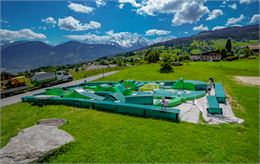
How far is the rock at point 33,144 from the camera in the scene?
7383 millimetres

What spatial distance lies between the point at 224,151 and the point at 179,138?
199 cm

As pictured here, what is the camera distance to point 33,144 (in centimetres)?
812

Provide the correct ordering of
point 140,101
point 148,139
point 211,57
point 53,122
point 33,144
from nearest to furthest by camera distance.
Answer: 1. point 33,144
2. point 148,139
3. point 53,122
4. point 140,101
5. point 211,57

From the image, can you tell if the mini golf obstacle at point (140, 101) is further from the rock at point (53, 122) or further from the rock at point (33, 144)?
the rock at point (33, 144)

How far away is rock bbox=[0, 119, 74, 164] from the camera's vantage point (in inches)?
291

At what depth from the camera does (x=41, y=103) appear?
17.5 meters

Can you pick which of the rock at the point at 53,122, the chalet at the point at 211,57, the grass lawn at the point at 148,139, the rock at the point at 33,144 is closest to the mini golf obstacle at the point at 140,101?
the grass lawn at the point at 148,139

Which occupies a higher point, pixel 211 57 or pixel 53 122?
pixel 211 57

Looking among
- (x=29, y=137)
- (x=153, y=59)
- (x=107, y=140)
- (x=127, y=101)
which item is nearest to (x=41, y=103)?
(x=127, y=101)

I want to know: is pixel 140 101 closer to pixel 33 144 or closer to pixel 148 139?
pixel 148 139

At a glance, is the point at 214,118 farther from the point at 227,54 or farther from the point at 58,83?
the point at 227,54

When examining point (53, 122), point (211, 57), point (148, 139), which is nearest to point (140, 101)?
point (148, 139)

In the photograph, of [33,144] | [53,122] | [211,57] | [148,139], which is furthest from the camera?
[211,57]

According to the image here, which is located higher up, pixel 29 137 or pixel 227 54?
pixel 227 54
